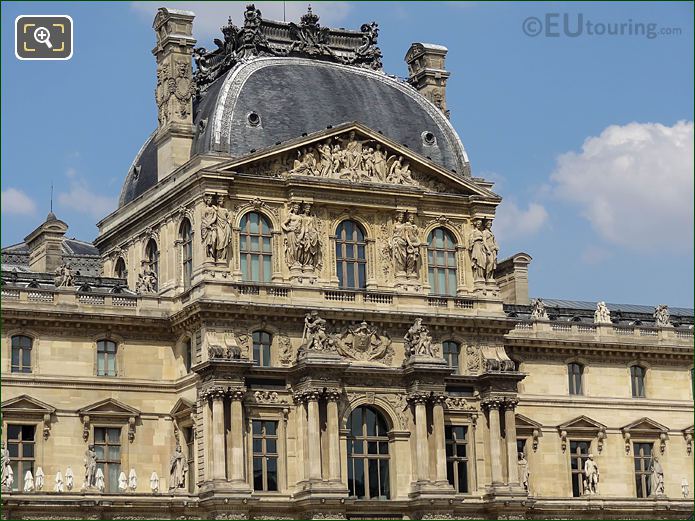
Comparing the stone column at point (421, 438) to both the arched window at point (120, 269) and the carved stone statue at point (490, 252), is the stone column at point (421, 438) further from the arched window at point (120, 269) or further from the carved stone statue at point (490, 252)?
the arched window at point (120, 269)

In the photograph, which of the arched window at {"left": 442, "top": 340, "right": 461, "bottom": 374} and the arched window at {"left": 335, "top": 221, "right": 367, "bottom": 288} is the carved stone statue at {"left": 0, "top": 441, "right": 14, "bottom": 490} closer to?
the arched window at {"left": 335, "top": 221, "right": 367, "bottom": 288}

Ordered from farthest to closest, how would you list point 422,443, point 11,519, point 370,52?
point 370,52 < point 422,443 < point 11,519

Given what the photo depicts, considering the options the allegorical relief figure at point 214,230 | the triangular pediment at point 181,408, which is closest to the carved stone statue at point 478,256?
the allegorical relief figure at point 214,230

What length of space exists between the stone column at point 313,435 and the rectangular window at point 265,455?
1.69 meters

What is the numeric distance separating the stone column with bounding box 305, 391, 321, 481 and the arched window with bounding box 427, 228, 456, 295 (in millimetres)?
8601

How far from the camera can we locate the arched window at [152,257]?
73.1m

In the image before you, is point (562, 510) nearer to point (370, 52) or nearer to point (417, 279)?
point (417, 279)

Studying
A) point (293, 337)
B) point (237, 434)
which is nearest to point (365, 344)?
point (293, 337)

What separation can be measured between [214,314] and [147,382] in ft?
16.1

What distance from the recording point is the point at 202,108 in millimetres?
73125

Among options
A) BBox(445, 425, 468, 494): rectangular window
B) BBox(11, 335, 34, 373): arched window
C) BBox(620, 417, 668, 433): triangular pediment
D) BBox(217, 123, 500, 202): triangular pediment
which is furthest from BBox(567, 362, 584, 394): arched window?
BBox(11, 335, 34, 373): arched window

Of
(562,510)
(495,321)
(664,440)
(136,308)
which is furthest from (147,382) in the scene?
(664,440)

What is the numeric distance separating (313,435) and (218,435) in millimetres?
3922

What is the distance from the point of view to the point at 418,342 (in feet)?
227
